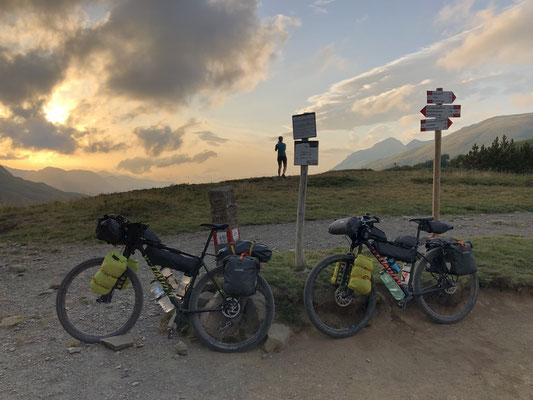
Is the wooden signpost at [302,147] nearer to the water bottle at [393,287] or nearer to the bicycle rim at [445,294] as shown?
the water bottle at [393,287]

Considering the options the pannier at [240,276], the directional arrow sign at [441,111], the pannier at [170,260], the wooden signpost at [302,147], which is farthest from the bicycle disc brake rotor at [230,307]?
the directional arrow sign at [441,111]

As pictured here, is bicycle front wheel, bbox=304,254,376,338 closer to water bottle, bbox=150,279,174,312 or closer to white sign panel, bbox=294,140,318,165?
water bottle, bbox=150,279,174,312

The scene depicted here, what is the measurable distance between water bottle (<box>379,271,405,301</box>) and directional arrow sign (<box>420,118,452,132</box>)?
4.51 metres


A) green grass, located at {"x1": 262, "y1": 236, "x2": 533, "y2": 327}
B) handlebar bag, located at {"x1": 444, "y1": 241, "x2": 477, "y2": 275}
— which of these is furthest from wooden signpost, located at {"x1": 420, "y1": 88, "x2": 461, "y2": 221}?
handlebar bag, located at {"x1": 444, "y1": 241, "x2": 477, "y2": 275}

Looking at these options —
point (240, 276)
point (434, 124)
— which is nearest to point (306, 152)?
point (240, 276)

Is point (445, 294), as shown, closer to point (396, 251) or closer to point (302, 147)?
point (396, 251)

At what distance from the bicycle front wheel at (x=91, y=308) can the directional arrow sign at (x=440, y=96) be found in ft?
24.6

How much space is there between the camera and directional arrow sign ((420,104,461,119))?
8180mm

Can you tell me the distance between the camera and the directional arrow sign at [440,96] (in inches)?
321

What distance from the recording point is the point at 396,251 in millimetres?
5273

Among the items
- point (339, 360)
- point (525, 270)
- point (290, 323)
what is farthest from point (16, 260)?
point (525, 270)

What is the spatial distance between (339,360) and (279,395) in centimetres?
106

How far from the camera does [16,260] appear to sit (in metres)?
9.73

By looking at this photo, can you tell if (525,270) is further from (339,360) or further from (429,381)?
(339,360)
